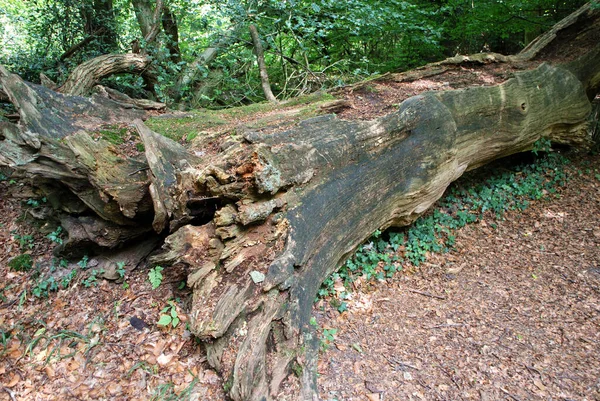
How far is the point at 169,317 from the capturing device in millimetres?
3205

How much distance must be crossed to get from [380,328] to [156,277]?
222 cm

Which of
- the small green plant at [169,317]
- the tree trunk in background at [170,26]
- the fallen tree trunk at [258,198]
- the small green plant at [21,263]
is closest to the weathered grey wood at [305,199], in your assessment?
the fallen tree trunk at [258,198]

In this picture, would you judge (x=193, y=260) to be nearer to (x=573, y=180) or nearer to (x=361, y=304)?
(x=361, y=304)

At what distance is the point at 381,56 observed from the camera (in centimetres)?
1025

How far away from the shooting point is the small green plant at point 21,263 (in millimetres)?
4180

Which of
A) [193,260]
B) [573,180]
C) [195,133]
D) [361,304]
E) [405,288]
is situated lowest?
[573,180]

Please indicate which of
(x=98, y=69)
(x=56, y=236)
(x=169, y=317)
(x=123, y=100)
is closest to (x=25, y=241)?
(x=56, y=236)

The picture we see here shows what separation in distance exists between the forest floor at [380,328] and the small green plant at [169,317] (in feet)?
0.08

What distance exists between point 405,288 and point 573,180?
403 centimetres

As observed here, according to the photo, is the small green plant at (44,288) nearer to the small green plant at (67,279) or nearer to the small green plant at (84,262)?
the small green plant at (67,279)

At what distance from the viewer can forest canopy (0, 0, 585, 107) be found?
7117 mm

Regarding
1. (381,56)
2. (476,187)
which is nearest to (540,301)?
(476,187)

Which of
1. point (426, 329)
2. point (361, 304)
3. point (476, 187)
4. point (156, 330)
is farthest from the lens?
point (476, 187)

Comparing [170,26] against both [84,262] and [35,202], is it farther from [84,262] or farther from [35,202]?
[84,262]
